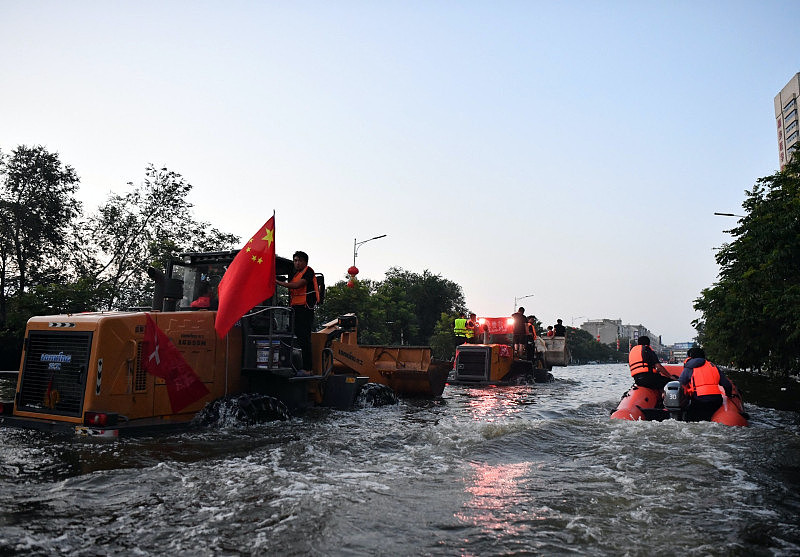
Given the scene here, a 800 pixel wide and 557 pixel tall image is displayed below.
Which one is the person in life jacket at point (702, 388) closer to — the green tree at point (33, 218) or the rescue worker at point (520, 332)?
the rescue worker at point (520, 332)

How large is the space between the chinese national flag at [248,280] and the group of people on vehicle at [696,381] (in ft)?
25.1

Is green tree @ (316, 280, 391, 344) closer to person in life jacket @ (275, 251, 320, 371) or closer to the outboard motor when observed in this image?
person in life jacket @ (275, 251, 320, 371)

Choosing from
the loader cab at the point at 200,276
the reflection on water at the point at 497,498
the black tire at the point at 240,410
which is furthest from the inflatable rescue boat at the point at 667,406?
the loader cab at the point at 200,276

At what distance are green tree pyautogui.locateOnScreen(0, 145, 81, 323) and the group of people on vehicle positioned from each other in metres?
34.8

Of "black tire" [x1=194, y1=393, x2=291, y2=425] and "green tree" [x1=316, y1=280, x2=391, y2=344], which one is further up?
"green tree" [x1=316, y1=280, x2=391, y2=344]

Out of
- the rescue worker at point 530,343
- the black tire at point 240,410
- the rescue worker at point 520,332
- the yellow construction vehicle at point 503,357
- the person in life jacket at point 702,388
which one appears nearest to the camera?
the black tire at point 240,410

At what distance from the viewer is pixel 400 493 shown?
5453mm

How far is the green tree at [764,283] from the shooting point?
69.2 feet

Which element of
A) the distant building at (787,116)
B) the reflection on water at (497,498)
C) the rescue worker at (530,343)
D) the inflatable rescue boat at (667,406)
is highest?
the distant building at (787,116)

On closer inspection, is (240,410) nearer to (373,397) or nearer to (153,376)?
(153,376)

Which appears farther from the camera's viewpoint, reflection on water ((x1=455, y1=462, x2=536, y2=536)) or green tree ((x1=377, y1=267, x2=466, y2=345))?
green tree ((x1=377, y1=267, x2=466, y2=345))

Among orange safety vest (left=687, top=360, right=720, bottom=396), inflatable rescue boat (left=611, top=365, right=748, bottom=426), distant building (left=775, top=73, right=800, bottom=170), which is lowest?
inflatable rescue boat (left=611, top=365, right=748, bottom=426)

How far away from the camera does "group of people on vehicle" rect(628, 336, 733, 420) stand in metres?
11.0

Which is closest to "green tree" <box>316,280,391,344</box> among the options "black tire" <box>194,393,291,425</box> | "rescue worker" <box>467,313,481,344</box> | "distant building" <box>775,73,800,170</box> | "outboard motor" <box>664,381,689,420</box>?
"rescue worker" <box>467,313,481,344</box>
